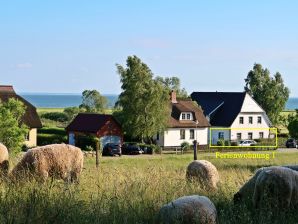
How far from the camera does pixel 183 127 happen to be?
→ 6425cm

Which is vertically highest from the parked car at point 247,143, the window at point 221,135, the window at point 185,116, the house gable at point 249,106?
the house gable at point 249,106

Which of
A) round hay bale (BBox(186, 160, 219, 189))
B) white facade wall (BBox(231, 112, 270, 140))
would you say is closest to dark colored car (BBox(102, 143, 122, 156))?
white facade wall (BBox(231, 112, 270, 140))

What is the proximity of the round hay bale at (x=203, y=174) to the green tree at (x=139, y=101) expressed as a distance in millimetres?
39603

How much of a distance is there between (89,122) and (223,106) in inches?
900

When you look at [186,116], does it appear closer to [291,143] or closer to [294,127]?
[291,143]

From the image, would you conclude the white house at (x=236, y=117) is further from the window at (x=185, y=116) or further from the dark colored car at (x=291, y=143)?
the dark colored car at (x=291, y=143)

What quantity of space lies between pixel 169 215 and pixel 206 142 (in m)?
57.6

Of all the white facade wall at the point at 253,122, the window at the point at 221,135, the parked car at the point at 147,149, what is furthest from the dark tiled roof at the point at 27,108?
the white facade wall at the point at 253,122

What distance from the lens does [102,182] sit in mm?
11703

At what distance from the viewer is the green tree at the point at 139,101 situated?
5673 cm

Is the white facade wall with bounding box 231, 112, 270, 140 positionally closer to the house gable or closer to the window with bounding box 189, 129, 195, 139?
the house gable

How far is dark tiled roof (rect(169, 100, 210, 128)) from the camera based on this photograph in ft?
211

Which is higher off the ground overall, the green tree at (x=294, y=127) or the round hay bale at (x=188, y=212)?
the green tree at (x=294, y=127)

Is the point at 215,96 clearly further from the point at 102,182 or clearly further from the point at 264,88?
the point at 102,182
